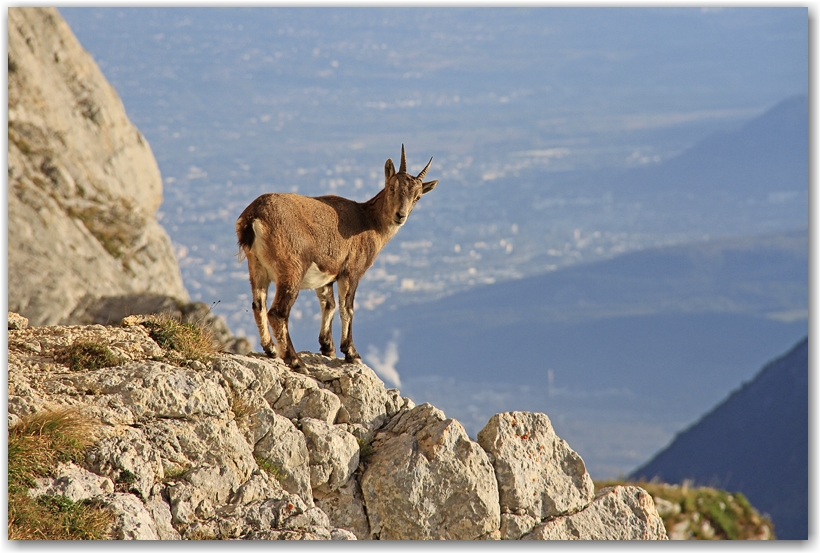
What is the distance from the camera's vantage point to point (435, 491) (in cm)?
1314

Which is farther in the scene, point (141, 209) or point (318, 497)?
point (141, 209)

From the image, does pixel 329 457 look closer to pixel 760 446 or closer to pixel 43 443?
pixel 43 443

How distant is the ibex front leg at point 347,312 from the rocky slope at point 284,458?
0.78 metres

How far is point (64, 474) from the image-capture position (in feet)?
37.0

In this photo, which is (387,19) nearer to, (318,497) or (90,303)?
(90,303)

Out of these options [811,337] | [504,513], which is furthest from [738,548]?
[811,337]

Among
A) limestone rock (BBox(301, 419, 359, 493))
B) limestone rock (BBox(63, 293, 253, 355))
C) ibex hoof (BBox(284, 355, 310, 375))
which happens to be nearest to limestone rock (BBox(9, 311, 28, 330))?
ibex hoof (BBox(284, 355, 310, 375))

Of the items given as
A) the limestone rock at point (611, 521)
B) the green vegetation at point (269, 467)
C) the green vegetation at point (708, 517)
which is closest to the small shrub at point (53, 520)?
the green vegetation at point (269, 467)

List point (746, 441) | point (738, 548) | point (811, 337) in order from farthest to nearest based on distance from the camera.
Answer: point (746, 441)
point (811, 337)
point (738, 548)

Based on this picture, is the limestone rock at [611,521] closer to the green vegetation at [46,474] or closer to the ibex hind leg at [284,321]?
the ibex hind leg at [284,321]

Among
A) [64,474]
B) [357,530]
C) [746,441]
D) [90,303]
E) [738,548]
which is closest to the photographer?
[64,474]

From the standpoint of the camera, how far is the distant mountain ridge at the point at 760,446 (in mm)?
102375

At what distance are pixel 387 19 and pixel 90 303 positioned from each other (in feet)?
377

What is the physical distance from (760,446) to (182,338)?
113 m
